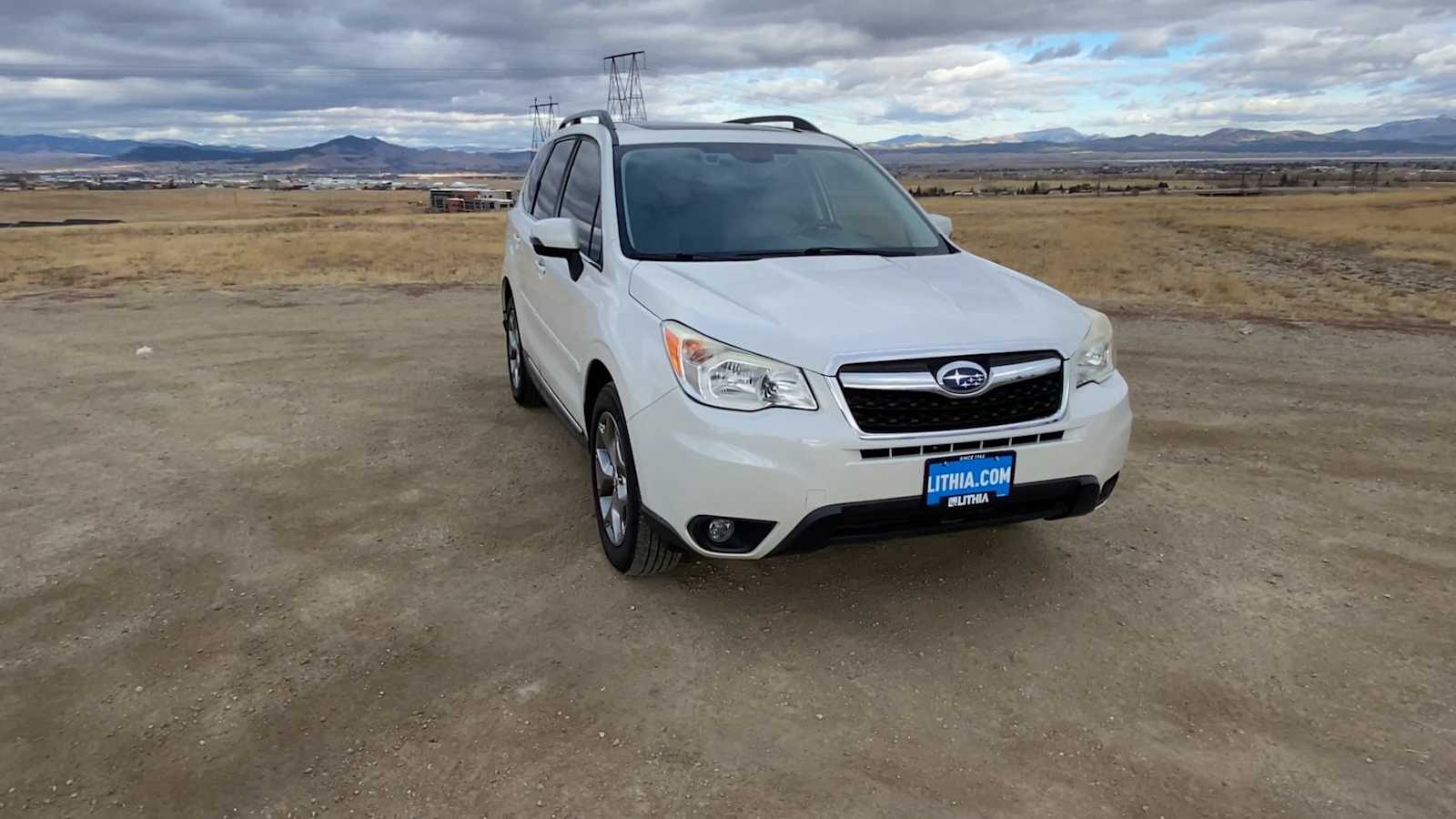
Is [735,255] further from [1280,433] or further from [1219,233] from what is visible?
[1219,233]

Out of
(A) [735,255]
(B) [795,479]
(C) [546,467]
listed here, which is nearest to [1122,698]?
(B) [795,479]

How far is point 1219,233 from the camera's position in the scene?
2636cm

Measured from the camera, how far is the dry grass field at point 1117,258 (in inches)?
557

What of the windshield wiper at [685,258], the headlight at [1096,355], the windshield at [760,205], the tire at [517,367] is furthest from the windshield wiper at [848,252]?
the tire at [517,367]

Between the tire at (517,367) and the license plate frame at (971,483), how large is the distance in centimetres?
373

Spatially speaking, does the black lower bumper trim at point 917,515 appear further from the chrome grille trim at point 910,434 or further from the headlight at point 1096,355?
the headlight at point 1096,355

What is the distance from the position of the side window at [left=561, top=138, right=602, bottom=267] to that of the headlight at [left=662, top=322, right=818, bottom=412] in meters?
1.14

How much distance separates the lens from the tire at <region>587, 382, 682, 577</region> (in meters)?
3.67

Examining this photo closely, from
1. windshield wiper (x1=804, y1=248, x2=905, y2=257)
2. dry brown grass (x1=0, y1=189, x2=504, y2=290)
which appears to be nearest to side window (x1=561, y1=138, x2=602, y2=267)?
windshield wiper (x1=804, y1=248, x2=905, y2=257)

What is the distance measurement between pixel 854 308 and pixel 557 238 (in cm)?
147

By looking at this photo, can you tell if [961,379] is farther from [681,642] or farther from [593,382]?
[593,382]

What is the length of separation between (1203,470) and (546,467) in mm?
3682

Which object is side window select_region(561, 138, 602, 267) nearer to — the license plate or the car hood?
the car hood

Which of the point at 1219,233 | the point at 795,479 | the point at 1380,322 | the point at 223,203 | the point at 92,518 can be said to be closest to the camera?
the point at 795,479
